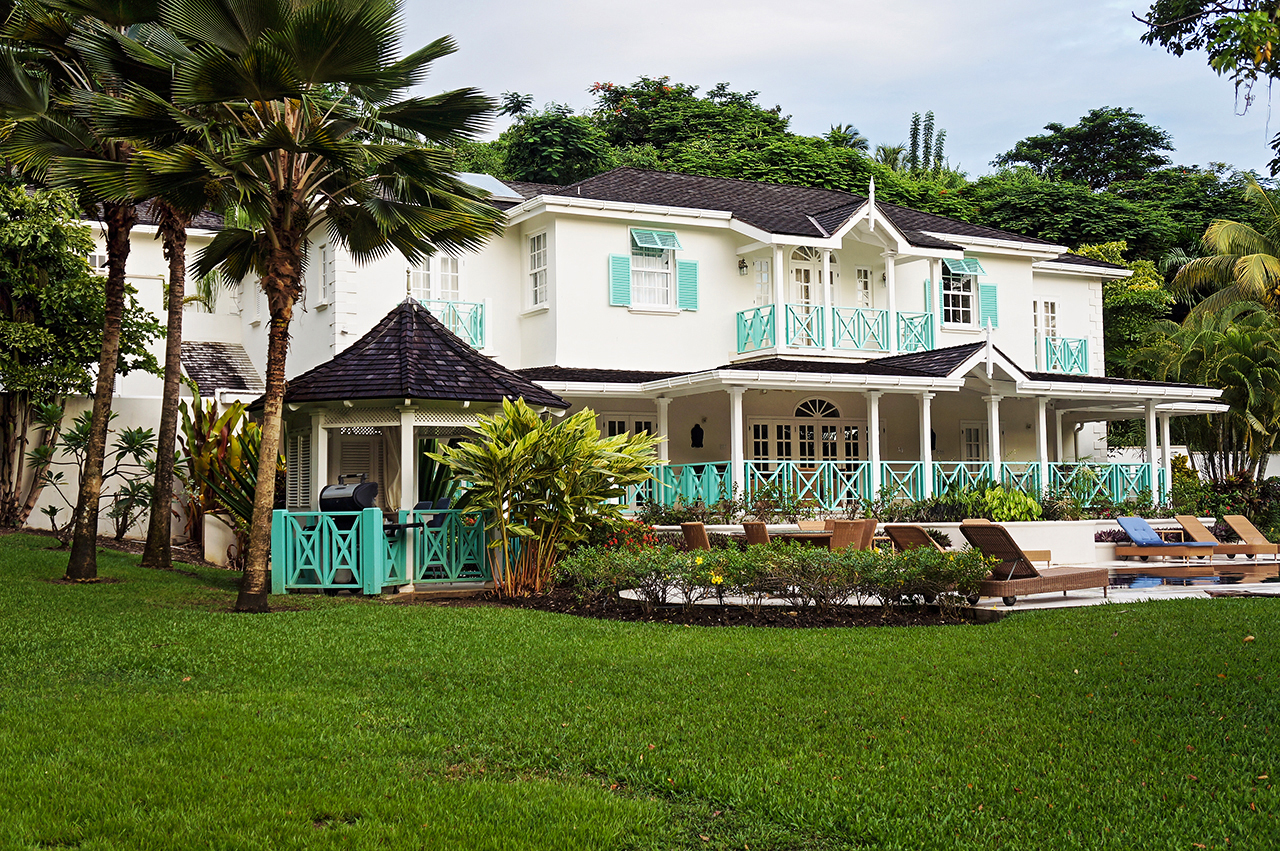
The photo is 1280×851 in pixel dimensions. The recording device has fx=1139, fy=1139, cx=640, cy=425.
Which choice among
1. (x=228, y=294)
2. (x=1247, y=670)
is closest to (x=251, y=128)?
(x=1247, y=670)

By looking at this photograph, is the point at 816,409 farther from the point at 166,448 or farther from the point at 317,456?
the point at 166,448

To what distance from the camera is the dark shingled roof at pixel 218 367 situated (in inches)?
903

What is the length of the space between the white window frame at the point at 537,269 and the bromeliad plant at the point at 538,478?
7913 mm

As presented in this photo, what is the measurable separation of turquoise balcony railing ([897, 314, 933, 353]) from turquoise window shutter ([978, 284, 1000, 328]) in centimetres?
227

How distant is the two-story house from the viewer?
20.9m

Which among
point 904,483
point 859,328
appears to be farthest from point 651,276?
point 904,483

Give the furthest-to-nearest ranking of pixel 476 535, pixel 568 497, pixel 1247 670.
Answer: pixel 476 535 → pixel 568 497 → pixel 1247 670

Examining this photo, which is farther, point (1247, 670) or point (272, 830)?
point (1247, 670)

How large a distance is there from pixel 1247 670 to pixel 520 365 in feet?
53.5

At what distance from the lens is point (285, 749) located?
22.0ft

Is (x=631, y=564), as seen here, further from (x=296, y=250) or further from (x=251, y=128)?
(x=251, y=128)

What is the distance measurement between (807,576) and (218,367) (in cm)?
1629

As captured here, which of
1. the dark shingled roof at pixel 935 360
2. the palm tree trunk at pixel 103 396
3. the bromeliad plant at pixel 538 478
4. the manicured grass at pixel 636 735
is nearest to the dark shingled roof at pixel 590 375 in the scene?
the dark shingled roof at pixel 935 360

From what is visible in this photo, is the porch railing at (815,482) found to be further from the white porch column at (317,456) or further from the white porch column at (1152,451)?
the white porch column at (317,456)
